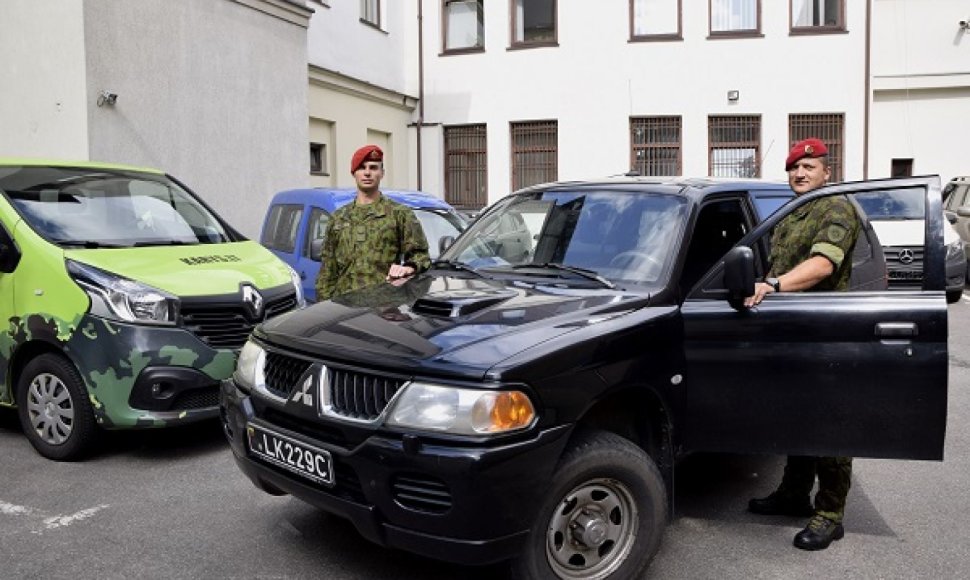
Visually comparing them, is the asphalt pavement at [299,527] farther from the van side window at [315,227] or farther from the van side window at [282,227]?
the van side window at [282,227]

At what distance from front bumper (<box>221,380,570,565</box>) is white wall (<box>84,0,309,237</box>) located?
27.5 ft

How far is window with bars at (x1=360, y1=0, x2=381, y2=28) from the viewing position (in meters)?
17.7

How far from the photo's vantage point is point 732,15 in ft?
59.4

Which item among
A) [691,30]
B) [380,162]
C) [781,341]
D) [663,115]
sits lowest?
[781,341]

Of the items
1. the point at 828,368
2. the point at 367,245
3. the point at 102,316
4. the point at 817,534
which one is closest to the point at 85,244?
the point at 102,316

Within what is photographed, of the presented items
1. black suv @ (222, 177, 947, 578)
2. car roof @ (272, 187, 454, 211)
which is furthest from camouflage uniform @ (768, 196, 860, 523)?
car roof @ (272, 187, 454, 211)

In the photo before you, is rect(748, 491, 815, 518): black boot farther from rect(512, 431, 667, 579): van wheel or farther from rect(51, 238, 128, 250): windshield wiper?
rect(51, 238, 128, 250): windshield wiper

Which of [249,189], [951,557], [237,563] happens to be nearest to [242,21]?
[249,189]

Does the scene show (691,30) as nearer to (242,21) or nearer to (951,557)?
(242,21)

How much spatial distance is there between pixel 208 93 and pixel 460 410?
10113mm

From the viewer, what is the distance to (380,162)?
5.25m

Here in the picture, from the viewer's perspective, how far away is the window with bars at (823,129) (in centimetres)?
1797

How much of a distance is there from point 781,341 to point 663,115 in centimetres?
1552

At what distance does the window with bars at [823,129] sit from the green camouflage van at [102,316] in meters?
15.1
